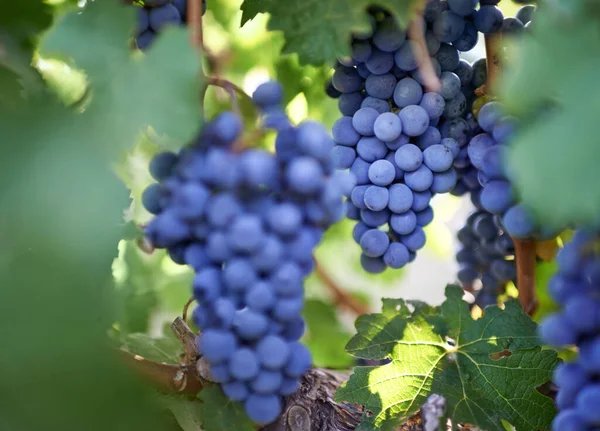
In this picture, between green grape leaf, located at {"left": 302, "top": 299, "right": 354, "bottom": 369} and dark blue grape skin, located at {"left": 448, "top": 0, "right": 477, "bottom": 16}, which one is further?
green grape leaf, located at {"left": 302, "top": 299, "right": 354, "bottom": 369}

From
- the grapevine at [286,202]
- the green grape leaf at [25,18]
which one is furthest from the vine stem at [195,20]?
the green grape leaf at [25,18]

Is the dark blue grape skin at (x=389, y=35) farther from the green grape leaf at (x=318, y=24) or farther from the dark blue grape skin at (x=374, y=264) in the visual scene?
the dark blue grape skin at (x=374, y=264)

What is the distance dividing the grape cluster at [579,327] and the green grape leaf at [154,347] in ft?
1.69

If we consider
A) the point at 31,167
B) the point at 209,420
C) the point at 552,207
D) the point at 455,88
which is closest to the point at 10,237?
the point at 31,167

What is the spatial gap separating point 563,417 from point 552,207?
21 cm

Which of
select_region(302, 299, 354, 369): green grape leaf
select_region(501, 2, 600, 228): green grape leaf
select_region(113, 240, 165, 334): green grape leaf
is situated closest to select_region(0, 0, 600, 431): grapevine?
select_region(501, 2, 600, 228): green grape leaf

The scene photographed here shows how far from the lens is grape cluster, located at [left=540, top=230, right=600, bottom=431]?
55cm

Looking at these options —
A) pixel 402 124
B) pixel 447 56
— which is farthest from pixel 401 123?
pixel 447 56

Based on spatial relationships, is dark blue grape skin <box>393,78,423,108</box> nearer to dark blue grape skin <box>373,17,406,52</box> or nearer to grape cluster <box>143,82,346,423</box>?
dark blue grape skin <box>373,17,406,52</box>

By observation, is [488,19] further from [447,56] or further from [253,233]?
[253,233]

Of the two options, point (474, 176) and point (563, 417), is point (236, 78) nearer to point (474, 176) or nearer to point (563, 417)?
point (474, 176)

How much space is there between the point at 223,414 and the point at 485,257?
0.55m

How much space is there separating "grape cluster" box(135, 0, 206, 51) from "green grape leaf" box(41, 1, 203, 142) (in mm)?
106

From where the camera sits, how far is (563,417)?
0.58 meters
